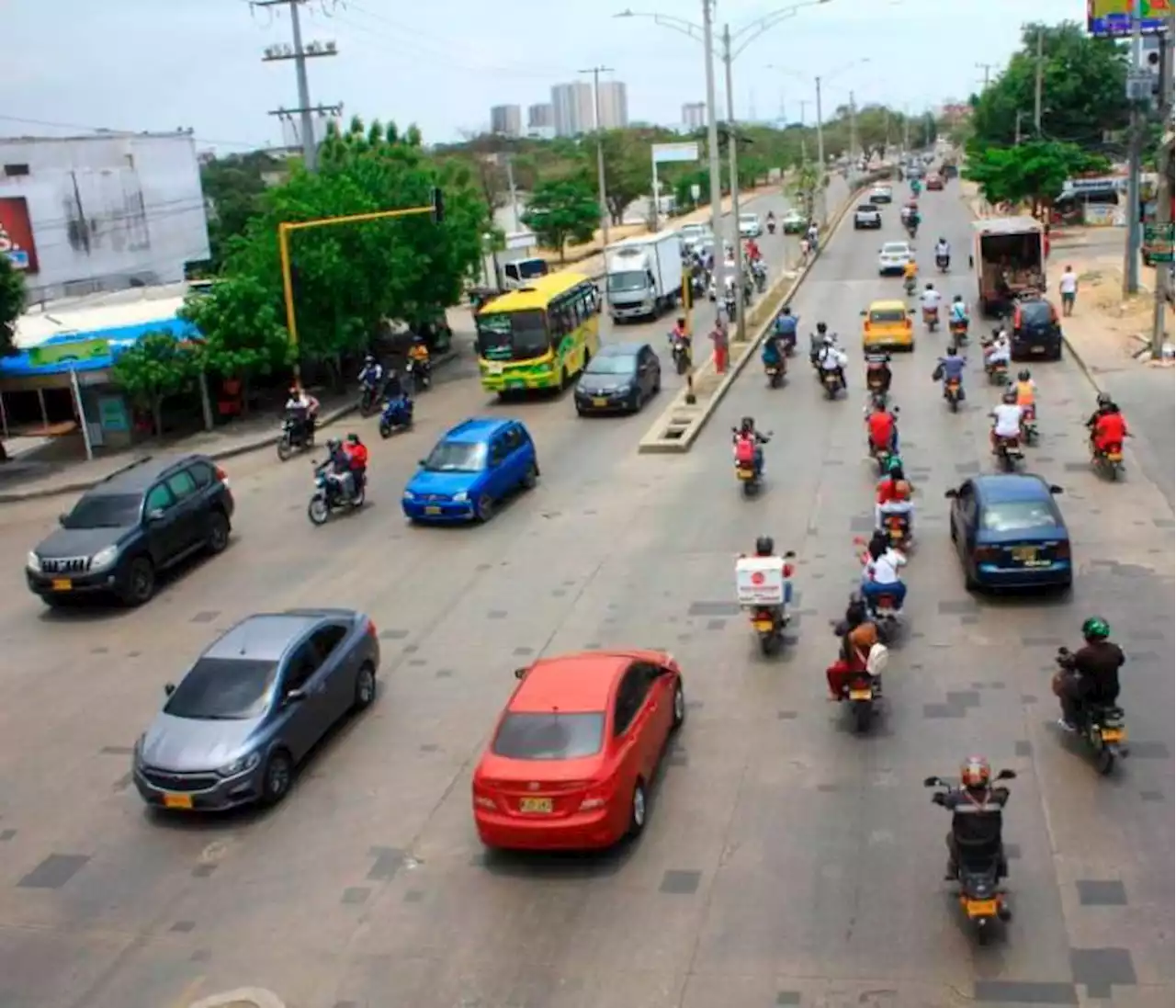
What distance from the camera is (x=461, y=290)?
142 feet

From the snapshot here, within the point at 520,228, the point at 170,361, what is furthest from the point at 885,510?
the point at 520,228

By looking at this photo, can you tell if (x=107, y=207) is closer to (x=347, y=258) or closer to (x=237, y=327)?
(x=347, y=258)

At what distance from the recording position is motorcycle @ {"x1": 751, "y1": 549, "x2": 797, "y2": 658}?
16.3 metres

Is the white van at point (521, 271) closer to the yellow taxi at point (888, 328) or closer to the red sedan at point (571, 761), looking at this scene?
the yellow taxi at point (888, 328)

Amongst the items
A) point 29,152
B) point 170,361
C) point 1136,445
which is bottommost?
point 1136,445

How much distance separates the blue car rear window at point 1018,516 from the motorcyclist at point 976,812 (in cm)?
772

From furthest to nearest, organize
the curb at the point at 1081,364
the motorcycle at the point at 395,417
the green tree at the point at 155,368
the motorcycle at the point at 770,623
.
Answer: the motorcycle at the point at 395,417 → the curb at the point at 1081,364 → the green tree at the point at 155,368 → the motorcycle at the point at 770,623

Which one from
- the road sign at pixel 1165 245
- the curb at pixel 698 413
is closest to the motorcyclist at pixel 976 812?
the curb at pixel 698 413

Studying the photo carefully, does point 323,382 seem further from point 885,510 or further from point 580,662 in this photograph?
point 580,662

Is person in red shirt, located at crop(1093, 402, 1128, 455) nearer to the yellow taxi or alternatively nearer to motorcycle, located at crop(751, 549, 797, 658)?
motorcycle, located at crop(751, 549, 797, 658)

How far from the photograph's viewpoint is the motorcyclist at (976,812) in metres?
10.1

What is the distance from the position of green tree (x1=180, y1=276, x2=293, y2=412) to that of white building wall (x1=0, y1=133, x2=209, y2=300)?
31.3 meters

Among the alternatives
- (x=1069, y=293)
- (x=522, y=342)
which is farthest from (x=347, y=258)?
(x=1069, y=293)

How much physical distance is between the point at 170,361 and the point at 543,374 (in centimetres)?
947
